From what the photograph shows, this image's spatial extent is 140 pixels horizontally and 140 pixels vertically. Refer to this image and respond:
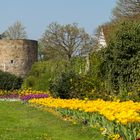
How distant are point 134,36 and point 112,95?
93.8 inches

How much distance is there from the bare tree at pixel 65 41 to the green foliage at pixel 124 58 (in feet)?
127

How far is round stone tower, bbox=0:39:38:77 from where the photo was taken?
2128 inches

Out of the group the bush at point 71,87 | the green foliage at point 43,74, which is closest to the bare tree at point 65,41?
the green foliage at point 43,74

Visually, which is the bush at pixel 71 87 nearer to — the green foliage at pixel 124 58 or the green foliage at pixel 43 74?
the green foliage at pixel 124 58

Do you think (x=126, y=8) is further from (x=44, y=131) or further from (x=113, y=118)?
(x=113, y=118)

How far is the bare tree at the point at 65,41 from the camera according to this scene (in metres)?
60.5

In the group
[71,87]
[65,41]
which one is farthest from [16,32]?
[71,87]

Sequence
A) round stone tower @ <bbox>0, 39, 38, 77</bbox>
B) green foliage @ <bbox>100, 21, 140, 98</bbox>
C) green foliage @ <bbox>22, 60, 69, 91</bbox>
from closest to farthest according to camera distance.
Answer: green foliage @ <bbox>100, 21, 140, 98</bbox> → green foliage @ <bbox>22, 60, 69, 91</bbox> → round stone tower @ <bbox>0, 39, 38, 77</bbox>

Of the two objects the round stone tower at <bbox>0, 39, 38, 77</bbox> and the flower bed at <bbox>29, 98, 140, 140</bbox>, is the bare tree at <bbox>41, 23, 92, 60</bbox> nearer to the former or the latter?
the round stone tower at <bbox>0, 39, 38, 77</bbox>

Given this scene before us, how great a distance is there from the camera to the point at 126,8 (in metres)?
39.8

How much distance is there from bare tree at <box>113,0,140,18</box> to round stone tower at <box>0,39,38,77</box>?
1538 cm

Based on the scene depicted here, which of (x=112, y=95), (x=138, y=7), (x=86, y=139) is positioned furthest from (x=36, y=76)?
(x=86, y=139)

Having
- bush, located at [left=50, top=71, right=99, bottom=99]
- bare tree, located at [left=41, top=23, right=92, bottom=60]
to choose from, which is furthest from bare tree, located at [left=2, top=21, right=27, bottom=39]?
bush, located at [left=50, top=71, right=99, bottom=99]

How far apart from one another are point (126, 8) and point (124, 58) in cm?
2012
